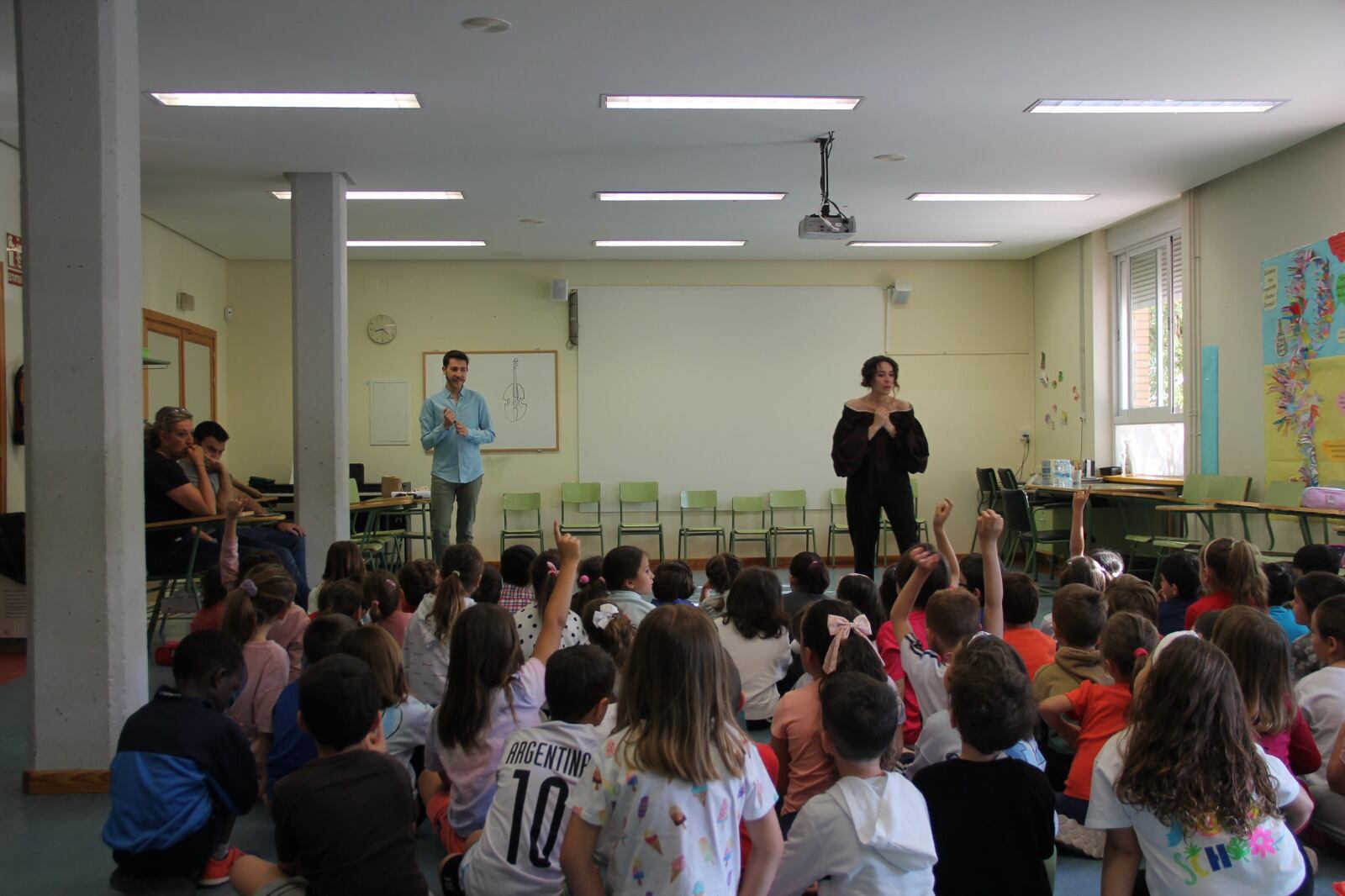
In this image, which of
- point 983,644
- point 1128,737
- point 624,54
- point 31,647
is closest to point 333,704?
point 983,644

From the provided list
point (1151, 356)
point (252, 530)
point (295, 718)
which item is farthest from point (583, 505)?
point (295, 718)

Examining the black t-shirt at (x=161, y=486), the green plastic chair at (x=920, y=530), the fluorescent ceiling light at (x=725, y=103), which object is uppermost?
the fluorescent ceiling light at (x=725, y=103)

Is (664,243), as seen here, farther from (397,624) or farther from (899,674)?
(899,674)

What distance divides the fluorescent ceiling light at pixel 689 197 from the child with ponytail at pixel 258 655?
183 inches

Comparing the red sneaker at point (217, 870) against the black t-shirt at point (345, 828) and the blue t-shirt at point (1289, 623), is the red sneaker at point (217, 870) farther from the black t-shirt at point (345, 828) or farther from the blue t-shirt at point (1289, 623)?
the blue t-shirt at point (1289, 623)

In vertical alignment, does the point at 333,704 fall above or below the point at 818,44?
below

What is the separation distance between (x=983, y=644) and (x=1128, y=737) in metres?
0.35

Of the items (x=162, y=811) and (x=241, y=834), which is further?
(x=241, y=834)

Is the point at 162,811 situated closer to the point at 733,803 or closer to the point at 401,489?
the point at 733,803

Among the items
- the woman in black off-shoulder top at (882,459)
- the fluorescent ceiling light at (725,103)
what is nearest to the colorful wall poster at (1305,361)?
the woman in black off-shoulder top at (882,459)

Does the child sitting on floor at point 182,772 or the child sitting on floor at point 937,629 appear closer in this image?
the child sitting on floor at point 182,772

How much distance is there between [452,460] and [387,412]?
312 cm

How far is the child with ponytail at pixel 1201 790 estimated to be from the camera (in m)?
1.85

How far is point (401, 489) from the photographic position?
9.36 metres
